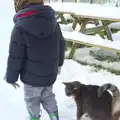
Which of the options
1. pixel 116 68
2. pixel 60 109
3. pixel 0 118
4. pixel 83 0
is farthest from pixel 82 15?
pixel 83 0

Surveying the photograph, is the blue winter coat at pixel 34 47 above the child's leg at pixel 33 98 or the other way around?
above

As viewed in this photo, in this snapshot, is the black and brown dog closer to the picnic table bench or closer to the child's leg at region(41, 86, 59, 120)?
the child's leg at region(41, 86, 59, 120)

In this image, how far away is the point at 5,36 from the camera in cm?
795

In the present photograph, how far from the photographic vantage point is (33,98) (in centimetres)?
308

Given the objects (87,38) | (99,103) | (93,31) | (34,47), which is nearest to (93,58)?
(87,38)

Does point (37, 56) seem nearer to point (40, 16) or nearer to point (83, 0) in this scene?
point (40, 16)

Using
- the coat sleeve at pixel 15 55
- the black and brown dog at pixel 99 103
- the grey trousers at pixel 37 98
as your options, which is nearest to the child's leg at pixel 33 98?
the grey trousers at pixel 37 98

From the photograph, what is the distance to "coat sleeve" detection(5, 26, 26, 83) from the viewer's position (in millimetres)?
2754

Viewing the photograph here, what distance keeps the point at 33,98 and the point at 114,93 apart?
0.79m

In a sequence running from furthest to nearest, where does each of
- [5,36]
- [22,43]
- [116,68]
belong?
1. [5,36]
2. [116,68]
3. [22,43]

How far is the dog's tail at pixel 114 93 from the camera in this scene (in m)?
2.85

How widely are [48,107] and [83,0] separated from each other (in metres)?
7.00

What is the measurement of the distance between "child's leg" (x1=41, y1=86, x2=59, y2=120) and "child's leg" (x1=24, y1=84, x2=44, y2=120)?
66 millimetres

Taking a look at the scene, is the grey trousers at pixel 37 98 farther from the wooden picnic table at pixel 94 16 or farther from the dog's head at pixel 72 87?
the wooden picnic table at pixel 94 16
